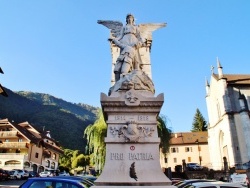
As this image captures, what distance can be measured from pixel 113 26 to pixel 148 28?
1321mm

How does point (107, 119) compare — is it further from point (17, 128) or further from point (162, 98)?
point (17, 128)

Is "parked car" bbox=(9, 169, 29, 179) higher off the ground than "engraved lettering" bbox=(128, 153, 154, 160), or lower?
lower

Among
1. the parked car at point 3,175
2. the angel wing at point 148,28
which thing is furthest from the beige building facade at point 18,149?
the angel wing at point 148,28

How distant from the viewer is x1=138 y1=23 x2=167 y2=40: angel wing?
9219 millimetres

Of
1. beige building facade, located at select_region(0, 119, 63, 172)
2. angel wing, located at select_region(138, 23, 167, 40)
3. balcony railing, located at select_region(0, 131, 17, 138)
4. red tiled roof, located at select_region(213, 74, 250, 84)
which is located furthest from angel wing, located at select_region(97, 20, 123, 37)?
balcony railing, located at select_region(0, 131, 17, 138)

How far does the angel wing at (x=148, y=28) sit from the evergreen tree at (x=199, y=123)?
3149 inches

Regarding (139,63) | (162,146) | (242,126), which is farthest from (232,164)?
(139,63)

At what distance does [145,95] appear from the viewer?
6.68m

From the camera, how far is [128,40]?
8.27 meters

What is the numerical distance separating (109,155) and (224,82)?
42.7m

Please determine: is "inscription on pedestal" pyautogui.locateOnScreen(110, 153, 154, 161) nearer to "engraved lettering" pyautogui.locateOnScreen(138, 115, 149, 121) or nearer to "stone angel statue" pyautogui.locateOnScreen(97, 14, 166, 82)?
"engraved lettering" pyautogui.locateOnScreen(138, 115, 149, 121)

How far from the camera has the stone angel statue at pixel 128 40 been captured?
783 cm

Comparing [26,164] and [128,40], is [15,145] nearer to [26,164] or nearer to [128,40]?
[26,164]

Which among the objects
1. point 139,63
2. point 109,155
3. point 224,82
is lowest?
point 109,155
